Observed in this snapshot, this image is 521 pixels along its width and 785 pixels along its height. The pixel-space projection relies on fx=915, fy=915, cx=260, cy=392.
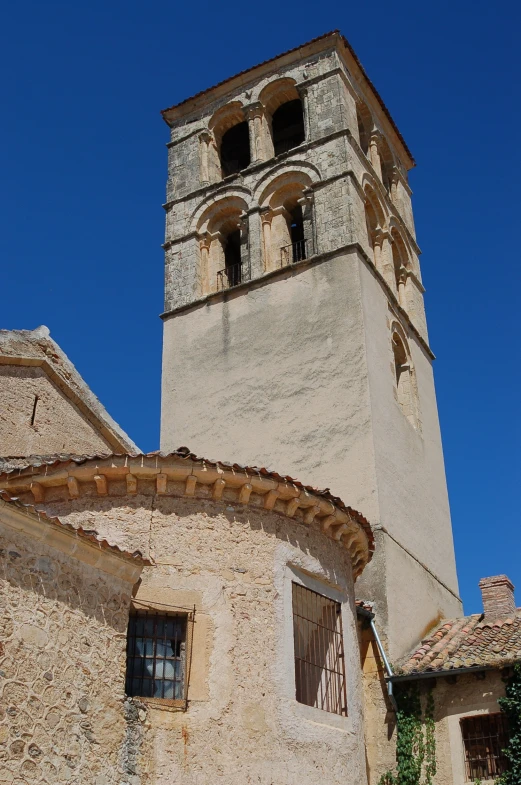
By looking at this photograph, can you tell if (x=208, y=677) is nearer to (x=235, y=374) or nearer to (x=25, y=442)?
(x=25, y=442)

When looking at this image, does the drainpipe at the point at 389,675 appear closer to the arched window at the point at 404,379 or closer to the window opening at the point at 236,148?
the arched window at the point at 404,379

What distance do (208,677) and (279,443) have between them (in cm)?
806

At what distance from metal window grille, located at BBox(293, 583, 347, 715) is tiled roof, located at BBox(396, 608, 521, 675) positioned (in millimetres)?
2660

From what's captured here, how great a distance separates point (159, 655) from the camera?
33.2 ft

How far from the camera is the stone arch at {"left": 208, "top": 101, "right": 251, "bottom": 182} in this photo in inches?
939

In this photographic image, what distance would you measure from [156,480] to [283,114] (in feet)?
53.7

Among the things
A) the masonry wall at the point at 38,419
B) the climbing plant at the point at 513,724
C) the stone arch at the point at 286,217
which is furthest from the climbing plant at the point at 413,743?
the stone arch at the point at 286,217

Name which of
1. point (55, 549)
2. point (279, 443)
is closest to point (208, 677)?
point (55, 549)

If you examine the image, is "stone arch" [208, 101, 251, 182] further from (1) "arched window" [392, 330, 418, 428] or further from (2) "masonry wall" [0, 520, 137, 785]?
(2) "masonry wall" [0, 520, 137, 785]

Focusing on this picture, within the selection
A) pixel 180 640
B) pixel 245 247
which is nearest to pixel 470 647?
pixel 180 640

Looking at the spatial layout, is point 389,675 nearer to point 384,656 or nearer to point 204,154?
point 384,656

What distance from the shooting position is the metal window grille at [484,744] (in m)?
13.2

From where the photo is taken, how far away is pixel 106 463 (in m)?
10.7

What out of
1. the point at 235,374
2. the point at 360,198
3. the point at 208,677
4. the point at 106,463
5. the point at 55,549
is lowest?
the point at 208,677
